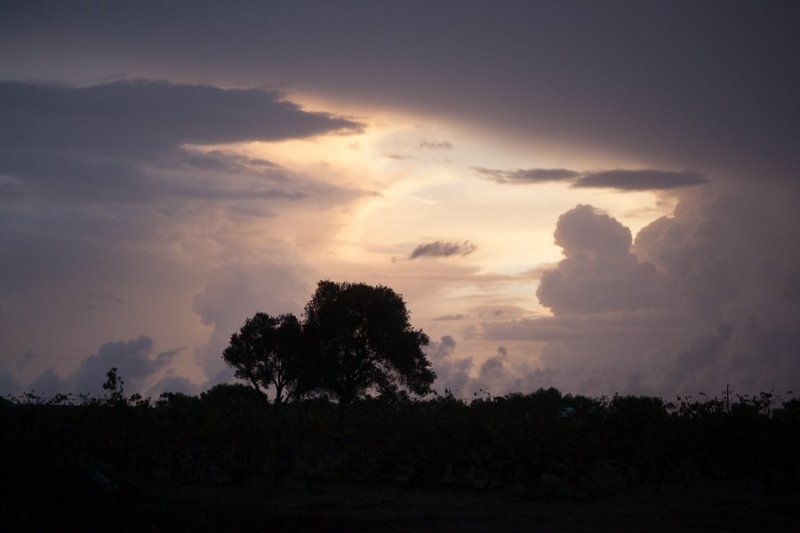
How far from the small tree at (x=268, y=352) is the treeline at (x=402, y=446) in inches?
1494

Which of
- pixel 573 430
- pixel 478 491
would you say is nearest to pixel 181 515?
pixel 478 491

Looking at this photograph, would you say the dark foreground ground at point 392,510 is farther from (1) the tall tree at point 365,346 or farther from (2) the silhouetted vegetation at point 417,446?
(1) the tall tree at point 365,346

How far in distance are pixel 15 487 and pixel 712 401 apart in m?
23.1

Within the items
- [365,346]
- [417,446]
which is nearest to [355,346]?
[365,346]

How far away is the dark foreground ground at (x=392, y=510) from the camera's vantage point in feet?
45.5

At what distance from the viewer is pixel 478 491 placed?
2255cm

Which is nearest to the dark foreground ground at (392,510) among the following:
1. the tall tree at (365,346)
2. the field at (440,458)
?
the field at (440,458)

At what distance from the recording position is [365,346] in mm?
60406

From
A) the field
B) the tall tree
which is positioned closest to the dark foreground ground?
the field

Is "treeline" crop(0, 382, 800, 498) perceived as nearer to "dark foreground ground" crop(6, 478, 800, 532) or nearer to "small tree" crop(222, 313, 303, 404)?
"dark foreground ground" crop(6, 478, 800, 532)

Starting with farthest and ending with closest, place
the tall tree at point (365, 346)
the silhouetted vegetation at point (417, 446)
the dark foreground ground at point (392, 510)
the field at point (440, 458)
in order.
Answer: the tall tree at point (365, 346), the silhouetted vegetation at point (417, 446), the field at point (440, 458), the dark foreground ground at point (392, 510)

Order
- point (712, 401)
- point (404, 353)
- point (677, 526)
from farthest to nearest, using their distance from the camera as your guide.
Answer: point (404, 353) → point (712, 401) → point (677, 526)

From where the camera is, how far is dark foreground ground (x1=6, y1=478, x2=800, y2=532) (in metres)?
13.9

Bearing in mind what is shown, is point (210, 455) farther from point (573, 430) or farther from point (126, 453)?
point (573, 430)
